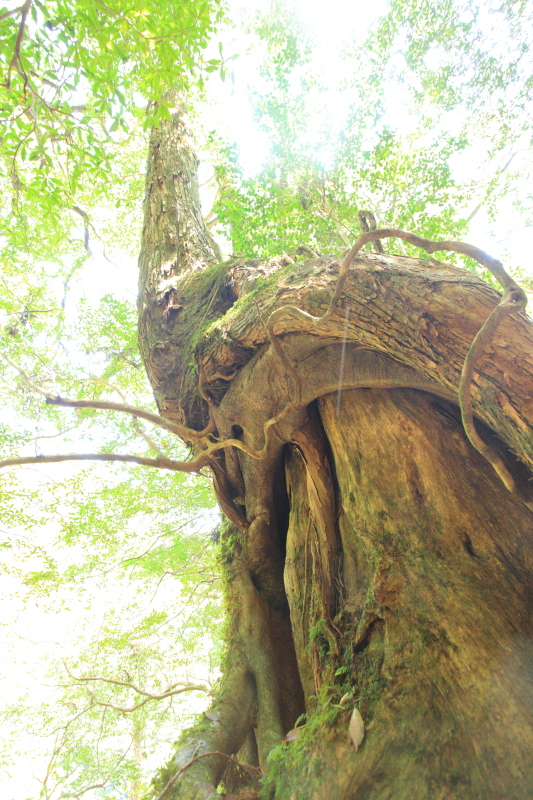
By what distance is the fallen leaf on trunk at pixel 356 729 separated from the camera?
1.64 metres

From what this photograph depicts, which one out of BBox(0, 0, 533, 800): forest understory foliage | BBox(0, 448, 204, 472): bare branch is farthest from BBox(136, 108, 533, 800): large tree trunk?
BBox(0, 448, 204, 472): bare branch

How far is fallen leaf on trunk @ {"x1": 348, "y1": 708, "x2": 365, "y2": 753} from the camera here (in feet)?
5.37

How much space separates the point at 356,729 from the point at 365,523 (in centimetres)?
89

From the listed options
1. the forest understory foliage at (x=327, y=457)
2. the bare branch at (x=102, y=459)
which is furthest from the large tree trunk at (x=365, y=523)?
the bare branch at (x=102, y=459)

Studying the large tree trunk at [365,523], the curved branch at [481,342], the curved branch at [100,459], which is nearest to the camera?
the curved branch at [481,342]

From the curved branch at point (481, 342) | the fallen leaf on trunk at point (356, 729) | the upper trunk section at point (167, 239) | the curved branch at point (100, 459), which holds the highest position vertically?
the upper trunk section at point (167, 239)

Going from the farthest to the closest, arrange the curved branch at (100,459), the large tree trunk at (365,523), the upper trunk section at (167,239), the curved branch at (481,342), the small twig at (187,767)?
1. the upper trunk section at (167,239)
2. the small twig at (187,767)
3. the curved branch at (100,459)
4. the large tree trunk at (365,523)
5. the curved branch at (481,342)

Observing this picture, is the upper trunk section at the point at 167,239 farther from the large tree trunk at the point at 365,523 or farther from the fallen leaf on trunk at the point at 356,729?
the fallen leaf on trunk at the point at 356,729

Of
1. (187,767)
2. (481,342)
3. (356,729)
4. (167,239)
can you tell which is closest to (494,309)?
(481,342)

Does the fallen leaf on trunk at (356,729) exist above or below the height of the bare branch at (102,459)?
below

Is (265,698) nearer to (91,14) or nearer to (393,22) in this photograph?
(91,14)

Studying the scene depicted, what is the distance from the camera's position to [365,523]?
228 cm

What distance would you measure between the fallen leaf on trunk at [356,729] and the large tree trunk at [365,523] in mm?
30

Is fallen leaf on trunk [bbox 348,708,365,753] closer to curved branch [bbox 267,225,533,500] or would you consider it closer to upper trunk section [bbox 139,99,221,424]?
curved branch [bbox 267,225,533,500]
